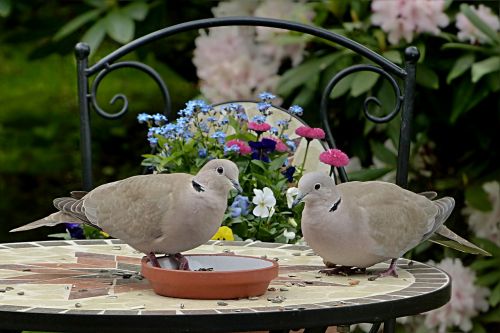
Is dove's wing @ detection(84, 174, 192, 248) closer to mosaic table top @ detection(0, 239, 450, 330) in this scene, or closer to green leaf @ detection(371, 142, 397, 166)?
mosaic table top @ detection(0, 239, 450, 330)

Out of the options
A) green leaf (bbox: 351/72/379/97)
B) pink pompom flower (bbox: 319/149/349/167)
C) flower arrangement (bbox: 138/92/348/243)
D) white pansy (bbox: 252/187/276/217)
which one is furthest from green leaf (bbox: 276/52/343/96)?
white pansy (bbox: 252/187/276/217)

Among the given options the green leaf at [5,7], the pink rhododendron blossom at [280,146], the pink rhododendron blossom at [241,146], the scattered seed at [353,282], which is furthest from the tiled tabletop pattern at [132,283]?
the green leaf at [5,7]

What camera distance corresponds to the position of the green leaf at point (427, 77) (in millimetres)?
3949

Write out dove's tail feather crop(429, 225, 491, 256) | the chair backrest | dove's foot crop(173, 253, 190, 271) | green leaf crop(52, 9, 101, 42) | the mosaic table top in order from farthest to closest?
green leaf crop(52, 9, 101, 42) → the chair backrest → dove's tail feather crop(429, 225, 491, 256) → dove's foot crop(173, 253, 190, 271) → the mosaic table top

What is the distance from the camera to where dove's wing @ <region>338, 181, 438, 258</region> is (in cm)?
233

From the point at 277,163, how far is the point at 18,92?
116 inches

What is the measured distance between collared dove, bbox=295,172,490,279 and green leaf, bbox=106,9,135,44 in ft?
5.76

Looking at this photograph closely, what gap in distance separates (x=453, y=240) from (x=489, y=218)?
171 cm

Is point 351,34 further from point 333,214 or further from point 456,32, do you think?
point 333,214

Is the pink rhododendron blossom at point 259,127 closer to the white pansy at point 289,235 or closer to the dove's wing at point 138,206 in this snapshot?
the white pansy at point 289,235

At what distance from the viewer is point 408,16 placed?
3.95 m

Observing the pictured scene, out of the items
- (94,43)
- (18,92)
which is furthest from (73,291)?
(18,92)

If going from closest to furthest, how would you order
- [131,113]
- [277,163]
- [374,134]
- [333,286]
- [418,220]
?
[333,286]
[418,220]
[277,163]
[374,134]
[131,113]

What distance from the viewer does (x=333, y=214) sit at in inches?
89.5
